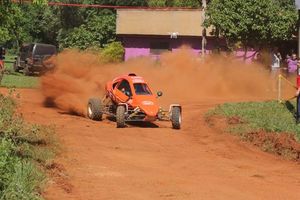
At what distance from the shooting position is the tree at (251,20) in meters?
30.5

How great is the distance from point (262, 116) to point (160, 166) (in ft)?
23.8

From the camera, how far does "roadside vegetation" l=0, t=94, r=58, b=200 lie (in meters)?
7.69

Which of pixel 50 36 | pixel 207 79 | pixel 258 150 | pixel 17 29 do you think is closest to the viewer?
pixel 17 29

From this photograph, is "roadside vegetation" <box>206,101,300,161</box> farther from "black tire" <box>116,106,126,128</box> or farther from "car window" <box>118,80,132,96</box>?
"black tire" <box>116,106,126,128</box>

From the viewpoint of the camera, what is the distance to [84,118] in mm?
17688

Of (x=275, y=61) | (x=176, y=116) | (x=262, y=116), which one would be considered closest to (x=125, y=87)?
(x=176, y=116)

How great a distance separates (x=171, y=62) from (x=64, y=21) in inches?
1050

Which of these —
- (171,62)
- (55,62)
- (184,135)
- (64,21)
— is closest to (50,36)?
(64,21)

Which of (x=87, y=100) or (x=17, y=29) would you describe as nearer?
(x=17, y=29)

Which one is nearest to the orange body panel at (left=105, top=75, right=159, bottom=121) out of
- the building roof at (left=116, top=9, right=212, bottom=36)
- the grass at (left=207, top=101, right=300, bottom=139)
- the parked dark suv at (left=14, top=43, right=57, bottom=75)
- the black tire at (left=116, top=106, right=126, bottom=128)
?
the black tire at (left=116, top=106, right=126, bottom=128)

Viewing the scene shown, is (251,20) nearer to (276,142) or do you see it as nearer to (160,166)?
(276,142)

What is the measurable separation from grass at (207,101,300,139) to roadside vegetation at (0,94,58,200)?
5538 mm

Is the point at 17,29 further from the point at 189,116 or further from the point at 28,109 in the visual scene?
the point at 189,116

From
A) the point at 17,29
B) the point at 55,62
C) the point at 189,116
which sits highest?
the point at 17,29
